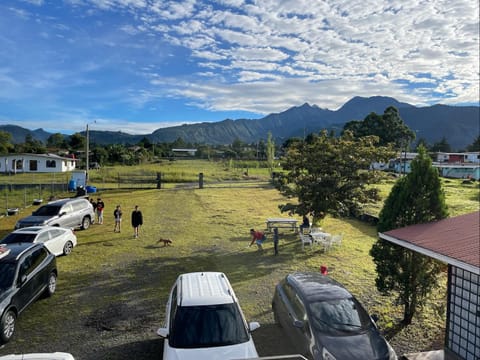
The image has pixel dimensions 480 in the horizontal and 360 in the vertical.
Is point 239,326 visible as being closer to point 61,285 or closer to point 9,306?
point 9,306

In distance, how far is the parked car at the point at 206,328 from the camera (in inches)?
239

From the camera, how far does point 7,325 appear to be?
7.84 m

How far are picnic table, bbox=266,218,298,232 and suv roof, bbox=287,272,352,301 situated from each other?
10080 mm

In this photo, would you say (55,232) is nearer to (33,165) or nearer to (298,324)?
(298,324)

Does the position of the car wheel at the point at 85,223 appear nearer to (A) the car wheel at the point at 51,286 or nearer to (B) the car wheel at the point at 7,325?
(A) the car wheel at the point at 51,286

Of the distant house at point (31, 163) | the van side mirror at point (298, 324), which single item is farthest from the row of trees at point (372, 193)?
the distant house at point (31, 163)

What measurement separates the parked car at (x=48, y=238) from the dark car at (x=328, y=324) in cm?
945

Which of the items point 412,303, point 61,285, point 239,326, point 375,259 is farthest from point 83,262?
point 412,303

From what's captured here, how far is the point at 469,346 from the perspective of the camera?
22.9ft

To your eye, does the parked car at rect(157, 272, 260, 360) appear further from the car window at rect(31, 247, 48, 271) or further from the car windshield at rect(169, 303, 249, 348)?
the car window at rect(31, 247, 48, 271)

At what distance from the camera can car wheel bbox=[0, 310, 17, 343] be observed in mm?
7668

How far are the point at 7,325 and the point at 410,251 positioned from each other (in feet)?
31.5

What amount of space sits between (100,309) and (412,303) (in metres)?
8.16

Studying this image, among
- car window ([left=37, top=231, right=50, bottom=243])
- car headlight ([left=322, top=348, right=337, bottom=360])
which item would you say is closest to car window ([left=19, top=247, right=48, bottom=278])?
car window ([left=37, top=231, right=50, bottom=243])
